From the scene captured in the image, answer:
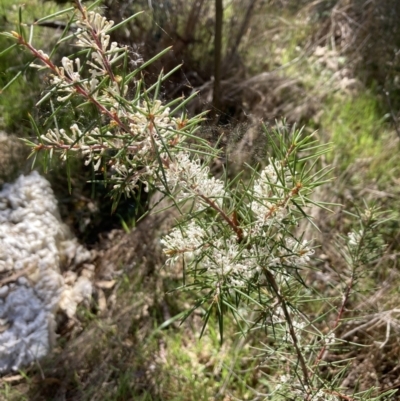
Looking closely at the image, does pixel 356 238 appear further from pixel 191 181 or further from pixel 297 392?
pixel 191 181

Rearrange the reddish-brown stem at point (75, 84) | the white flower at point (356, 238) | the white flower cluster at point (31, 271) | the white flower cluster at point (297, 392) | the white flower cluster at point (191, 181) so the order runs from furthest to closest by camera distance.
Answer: the white flower cluster at point (31, 271) → the white flower at point (356, 238) → the white flower cluster at point (297, 392) → the white flower cluster at point (191, 181) → the reddish-brown stem at point (75, 84)

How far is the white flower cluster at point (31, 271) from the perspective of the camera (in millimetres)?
2014

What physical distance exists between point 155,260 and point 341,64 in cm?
195

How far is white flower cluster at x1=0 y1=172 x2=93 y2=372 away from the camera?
2014mm

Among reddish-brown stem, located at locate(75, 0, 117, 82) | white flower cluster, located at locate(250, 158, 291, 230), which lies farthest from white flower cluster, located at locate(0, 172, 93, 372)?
reddish-brown stem, located at locate(75, 0, 117, 82)

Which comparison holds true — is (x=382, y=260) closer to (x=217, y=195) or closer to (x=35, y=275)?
(x=217, y=195)

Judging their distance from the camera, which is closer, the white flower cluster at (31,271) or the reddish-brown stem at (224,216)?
the reddish-brown stem at (224,216)

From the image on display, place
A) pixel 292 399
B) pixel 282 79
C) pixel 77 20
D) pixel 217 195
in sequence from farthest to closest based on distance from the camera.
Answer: pixel 282 79 → pixel 292 399 → pixel 217 195 → pixel 77 20

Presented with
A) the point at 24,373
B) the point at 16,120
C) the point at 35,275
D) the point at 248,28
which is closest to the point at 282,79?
the point at 248,28

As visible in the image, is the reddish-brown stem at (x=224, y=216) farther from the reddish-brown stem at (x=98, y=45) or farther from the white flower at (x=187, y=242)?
the reddish-brown stem at (x=98, y=45)

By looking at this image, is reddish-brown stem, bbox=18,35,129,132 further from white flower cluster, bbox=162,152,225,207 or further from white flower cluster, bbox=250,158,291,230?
white flower cluster, bbox=250,158,291,230

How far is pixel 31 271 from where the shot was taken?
214 centimetres

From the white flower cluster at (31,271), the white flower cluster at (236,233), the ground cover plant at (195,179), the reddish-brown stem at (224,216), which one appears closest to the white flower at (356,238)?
the ground cover plant at (195,179)

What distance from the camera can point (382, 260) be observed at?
2.07 m
